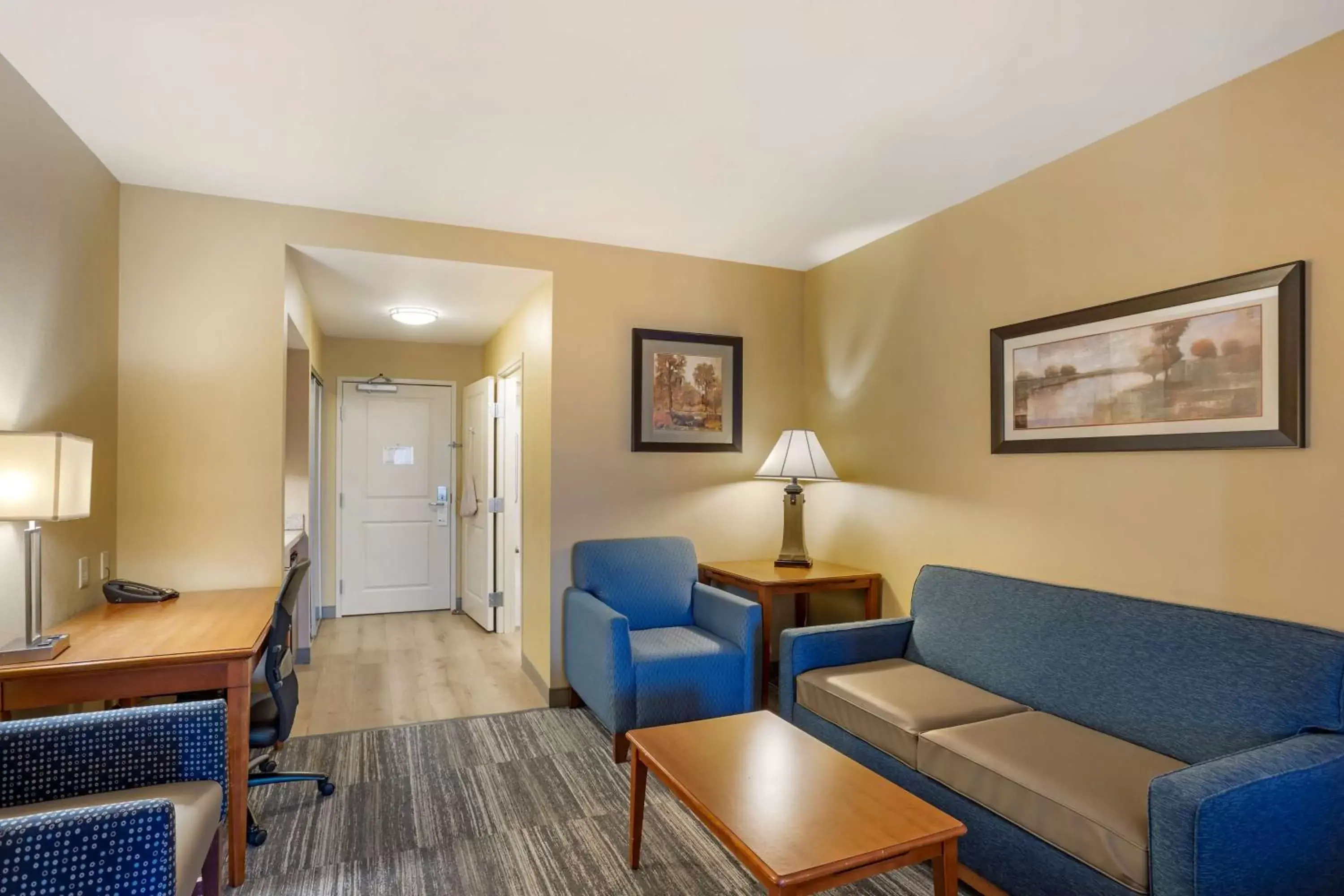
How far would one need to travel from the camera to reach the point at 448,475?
602 cm

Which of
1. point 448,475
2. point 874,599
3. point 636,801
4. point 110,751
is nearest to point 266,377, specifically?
point 110,751

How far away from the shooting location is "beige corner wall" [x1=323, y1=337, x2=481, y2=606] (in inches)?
220

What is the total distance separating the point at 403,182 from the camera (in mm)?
3014

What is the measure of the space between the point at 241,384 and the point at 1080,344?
3.46 metres

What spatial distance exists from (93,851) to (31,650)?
3.61 ft

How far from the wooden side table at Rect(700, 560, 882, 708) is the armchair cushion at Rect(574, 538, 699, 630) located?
0.82ft

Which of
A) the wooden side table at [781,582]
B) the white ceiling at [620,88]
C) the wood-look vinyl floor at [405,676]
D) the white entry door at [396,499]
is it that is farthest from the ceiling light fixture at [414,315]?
the wooden side table at [781,582]

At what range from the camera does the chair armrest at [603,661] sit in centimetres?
305

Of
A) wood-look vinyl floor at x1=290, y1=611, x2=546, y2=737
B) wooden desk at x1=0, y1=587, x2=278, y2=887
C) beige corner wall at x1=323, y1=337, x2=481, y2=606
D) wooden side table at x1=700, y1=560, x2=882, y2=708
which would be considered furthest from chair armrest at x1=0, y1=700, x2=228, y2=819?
beige corner wall at x1=323, y1=337, x2=481, y2=606

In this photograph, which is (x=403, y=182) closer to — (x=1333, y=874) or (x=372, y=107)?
(x=372, y=107)

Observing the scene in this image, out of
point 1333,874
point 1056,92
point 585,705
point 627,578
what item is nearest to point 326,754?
point 585,705

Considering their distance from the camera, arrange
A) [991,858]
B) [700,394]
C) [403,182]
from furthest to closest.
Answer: [700,394] → [403,182] → [991,858]

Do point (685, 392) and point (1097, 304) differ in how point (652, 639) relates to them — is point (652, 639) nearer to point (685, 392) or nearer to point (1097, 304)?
point (685, 392)

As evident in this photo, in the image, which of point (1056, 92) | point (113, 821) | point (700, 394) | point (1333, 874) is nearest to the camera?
point (113, 821)
